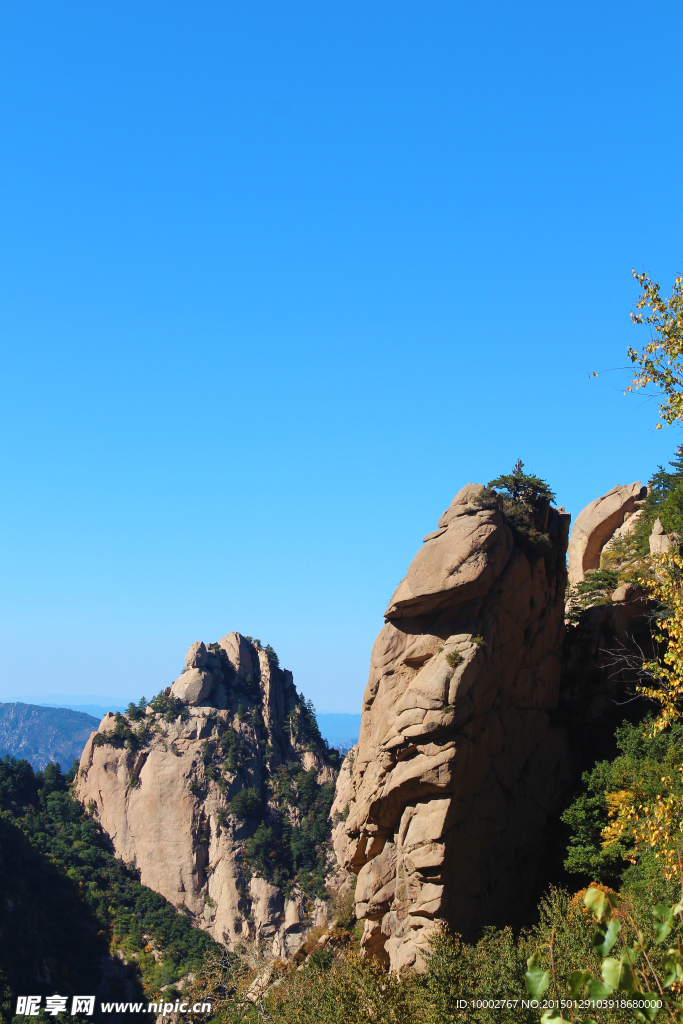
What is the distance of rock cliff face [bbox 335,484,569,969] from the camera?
30547mm

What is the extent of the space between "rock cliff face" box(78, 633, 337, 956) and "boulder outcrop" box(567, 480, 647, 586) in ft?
163

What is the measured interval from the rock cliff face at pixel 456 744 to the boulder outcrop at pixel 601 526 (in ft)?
69.0

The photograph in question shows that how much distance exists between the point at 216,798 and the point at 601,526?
2335 inches

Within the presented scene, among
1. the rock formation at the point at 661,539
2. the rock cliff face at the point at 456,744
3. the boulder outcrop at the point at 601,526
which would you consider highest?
the boulder outcrop at the point at 601,526

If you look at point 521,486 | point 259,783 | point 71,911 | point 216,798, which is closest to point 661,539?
point 521,486

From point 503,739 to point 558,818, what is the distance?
542cm

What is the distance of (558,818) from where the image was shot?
35.9m

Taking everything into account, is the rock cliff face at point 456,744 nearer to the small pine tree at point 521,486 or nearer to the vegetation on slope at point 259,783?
the small pine tree at point 521,486

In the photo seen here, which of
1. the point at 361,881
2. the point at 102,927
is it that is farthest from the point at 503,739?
the point at 102,927

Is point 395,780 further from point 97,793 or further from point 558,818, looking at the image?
point 97,793

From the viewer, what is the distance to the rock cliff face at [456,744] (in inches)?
1203

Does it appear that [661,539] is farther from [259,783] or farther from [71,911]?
[259,783]

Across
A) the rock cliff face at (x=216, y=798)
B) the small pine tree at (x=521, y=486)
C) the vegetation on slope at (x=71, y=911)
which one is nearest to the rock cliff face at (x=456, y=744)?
the small pine tree at (x=521, y=486)

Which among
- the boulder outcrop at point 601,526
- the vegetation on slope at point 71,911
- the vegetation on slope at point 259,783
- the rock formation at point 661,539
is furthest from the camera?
the vegetation on slope at point 259,783
